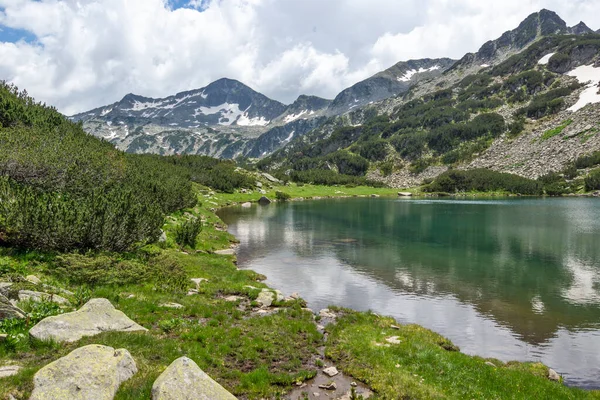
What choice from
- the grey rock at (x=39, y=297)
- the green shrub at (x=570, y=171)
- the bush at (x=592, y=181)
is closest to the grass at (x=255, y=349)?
the grey rock at (x=39, y=297)

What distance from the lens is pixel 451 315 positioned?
82.9 feet

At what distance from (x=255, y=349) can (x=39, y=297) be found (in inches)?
402

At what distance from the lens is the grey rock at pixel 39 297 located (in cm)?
1594

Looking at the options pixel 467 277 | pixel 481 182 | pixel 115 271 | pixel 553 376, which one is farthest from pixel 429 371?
pixel 481 182

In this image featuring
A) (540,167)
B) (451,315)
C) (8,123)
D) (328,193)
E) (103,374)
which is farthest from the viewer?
(540,167)

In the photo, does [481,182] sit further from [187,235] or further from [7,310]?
[7,310]

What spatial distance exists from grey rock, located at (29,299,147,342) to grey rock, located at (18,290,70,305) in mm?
2235

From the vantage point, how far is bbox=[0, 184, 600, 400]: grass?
43.3ft

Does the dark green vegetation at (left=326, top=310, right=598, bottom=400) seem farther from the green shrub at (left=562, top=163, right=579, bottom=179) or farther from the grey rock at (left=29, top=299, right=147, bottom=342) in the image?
the green shrub at (left=562, top=163, right=579, bottom=179)

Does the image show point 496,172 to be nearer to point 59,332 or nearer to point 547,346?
point 547,346

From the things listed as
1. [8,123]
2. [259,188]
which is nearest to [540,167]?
[259,188]

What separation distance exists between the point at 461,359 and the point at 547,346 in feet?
24.8

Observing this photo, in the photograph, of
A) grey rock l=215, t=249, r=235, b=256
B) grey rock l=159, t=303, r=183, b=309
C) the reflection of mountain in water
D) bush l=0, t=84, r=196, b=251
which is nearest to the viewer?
grey rock l=159, t=303, r=183, b=309

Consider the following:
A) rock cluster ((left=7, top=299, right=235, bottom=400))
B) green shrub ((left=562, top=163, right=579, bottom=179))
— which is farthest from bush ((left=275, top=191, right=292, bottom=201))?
green shrub ((left=562, top=163, right=579, bottom=179))
